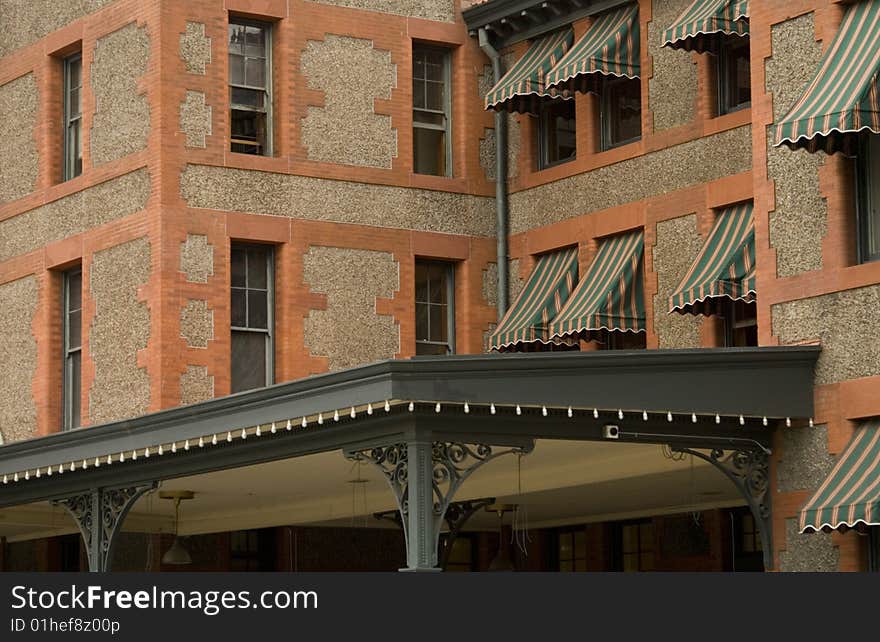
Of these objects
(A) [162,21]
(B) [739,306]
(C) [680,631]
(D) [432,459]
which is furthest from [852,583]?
(A) [162,21]

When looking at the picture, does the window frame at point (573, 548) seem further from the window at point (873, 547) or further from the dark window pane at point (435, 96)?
the window at point (873, 547)

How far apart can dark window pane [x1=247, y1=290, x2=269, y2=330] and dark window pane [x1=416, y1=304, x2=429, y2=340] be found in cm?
244

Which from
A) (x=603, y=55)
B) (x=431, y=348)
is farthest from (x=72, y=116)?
(x=603, y=55)

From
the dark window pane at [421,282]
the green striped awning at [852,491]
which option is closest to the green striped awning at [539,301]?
the dark window pane at [421,282]

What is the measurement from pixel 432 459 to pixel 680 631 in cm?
627

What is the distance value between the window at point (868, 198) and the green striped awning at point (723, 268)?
11.6ft

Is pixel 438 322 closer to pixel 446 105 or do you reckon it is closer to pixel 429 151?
pixel 429 151

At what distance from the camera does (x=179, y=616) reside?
39.8 feet

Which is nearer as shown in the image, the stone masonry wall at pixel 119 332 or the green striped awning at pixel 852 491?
the green striped awning at pixel 852 491

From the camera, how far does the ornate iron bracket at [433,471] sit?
17984 millimetres

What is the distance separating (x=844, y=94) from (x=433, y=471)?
543 centimetres

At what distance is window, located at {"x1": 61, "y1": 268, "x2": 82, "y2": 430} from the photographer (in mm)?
27641

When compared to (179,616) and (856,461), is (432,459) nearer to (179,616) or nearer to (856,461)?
(856,461)

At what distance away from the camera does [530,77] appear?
2666 centimetres
